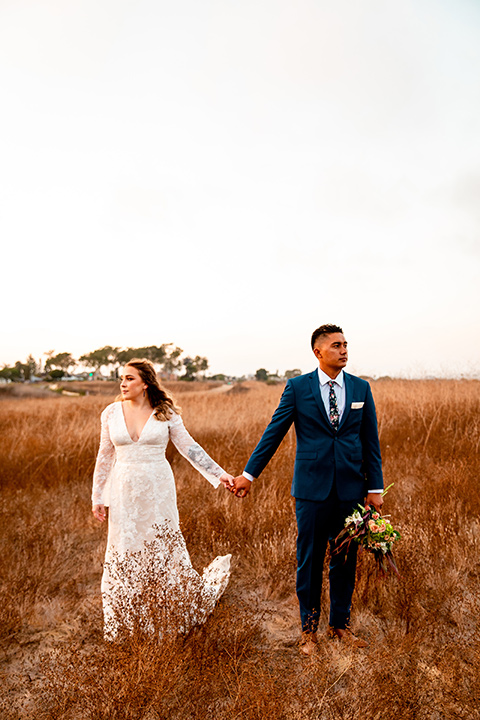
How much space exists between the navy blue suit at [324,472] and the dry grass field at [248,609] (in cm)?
38

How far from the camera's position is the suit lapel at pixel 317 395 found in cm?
321

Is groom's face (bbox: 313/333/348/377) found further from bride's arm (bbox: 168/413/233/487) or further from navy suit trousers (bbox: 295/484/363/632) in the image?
bride's arm (bbox: 168/413/233/487)

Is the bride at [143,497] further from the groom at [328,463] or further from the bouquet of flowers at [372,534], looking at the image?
the bouquet of flowers at [372,534]

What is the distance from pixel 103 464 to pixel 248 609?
164 centimetres

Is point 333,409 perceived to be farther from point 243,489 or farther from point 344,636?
point 344,636

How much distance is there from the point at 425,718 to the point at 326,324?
2329mm

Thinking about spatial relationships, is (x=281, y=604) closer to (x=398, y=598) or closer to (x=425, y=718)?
(x=398, y=598)

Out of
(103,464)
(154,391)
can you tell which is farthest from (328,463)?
(103,464)

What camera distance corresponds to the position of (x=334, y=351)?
10.5 ft

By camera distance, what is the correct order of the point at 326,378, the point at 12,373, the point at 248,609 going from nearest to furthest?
the point at 326,378, the point at 248,609, the point at 12,373

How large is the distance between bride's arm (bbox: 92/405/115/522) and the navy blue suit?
1.34m

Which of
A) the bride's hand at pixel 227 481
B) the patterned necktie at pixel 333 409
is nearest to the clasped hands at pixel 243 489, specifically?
the bride's hand at pixel 227 481

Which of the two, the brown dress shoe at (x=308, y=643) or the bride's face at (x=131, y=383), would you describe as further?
the bride's face at (x=131, y=383)

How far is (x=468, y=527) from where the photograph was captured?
486 cm
